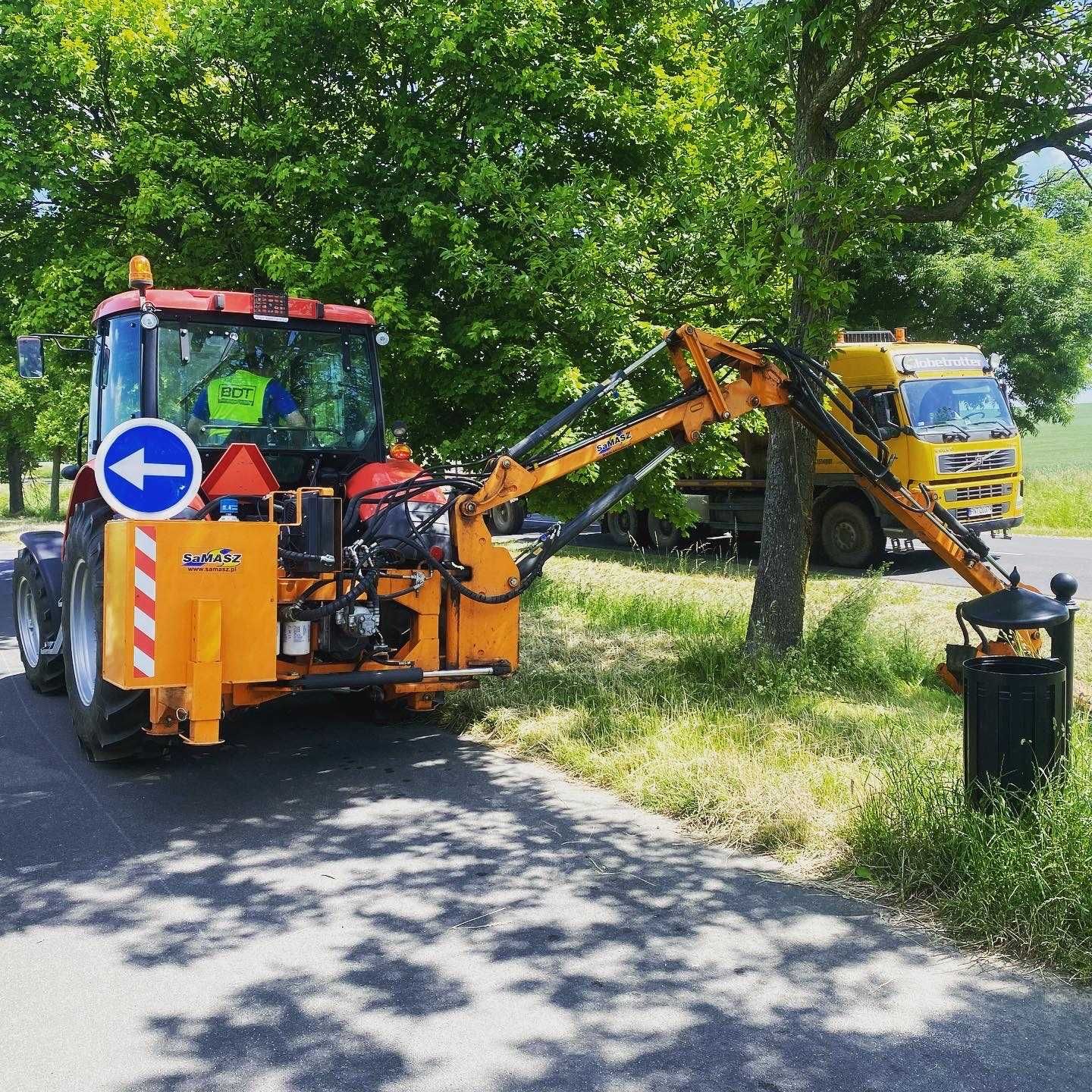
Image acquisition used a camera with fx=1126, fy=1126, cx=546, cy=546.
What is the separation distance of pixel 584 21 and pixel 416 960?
937 centimetres

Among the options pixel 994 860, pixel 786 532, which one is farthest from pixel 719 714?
pixel 994 860

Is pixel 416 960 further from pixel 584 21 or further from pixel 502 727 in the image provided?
pixel 584 21

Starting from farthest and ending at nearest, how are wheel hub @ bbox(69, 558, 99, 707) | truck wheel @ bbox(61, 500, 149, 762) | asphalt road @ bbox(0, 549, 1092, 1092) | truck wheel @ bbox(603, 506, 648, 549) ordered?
truck wheel @ bbox(603, 506, 648, 549), wheel hub @ bbox(69, 558, 99, 707), truck wheel @ bbox(61, 500, 149, 762), asphalt road @ bbox(0, 549, 1092, 1092)

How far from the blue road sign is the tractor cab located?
1.42 m

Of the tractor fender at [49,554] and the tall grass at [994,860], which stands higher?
the tractor fender at [49,554]

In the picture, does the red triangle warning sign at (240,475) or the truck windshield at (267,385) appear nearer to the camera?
the red triangle warning sign at (240,475)

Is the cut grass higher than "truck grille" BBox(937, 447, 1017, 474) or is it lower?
lower

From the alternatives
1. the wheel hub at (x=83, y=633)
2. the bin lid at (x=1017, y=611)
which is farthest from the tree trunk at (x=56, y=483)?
the bin lid at (x=1017, y=611)

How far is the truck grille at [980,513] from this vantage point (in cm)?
1491

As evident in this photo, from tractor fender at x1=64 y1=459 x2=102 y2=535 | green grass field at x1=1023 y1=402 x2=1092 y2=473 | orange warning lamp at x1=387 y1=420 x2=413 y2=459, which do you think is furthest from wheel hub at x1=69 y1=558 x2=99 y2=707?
green grass field at x1=1023 y1=402 x2=1092 y2=473

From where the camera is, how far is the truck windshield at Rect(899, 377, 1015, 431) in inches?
591

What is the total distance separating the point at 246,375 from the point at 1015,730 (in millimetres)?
4860

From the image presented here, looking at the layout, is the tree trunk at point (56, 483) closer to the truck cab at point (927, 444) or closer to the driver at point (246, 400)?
the truck cab at point (927, 444)

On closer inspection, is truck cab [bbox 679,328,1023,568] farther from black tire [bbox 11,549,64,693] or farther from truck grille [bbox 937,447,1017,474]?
black tire [bbox 11,549,64,693]
